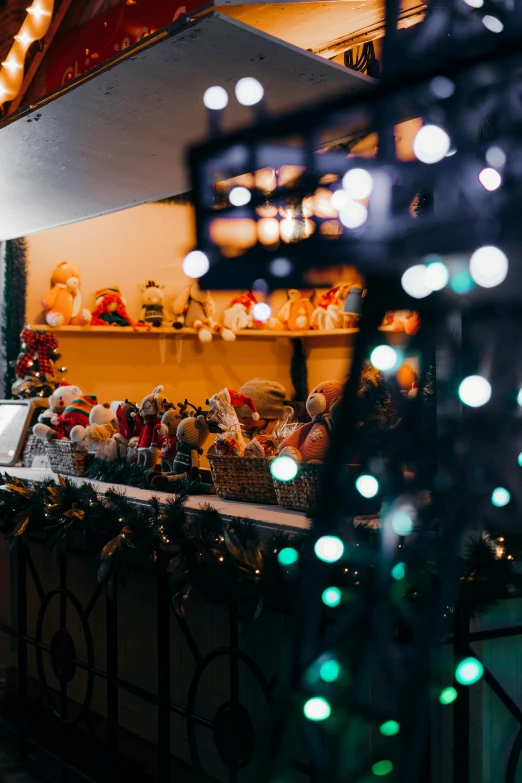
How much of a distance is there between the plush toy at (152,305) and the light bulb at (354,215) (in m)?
3.12

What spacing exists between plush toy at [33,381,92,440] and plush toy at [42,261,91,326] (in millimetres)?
909

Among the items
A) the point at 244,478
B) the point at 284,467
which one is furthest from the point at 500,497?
the point at 244,478

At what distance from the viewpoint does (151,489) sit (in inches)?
80.7

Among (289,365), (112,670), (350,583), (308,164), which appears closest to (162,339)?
(289,365)

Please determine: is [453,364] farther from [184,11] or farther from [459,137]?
[184,11]

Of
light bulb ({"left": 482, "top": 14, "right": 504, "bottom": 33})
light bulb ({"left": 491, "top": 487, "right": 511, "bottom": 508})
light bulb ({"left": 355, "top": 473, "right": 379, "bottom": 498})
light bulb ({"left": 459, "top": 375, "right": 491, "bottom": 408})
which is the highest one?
light bulb ({"left": 482, "top": 14, "right": 504, "bottom": 33})

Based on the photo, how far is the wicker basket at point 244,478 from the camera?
176 cm

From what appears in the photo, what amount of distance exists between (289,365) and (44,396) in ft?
5.77

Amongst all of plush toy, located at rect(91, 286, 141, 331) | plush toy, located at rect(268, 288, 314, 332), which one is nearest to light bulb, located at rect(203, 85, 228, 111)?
plush toy, located at rect(91, 286, 141, 331)

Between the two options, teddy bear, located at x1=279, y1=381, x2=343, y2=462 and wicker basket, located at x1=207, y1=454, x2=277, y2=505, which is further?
wicker basket, located at x1=207, y1=454, x2=277, y2=505

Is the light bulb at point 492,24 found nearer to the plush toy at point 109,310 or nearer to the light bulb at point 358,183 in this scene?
the light bulb at point 358,183

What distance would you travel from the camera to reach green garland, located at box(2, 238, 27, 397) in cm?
345

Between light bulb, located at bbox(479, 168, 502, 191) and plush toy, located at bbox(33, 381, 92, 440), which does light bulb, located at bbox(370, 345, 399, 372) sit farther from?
plush toy, located at bbox(33, 381, 92, 440)

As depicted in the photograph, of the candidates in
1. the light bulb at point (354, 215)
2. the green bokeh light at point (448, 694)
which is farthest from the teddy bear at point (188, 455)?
the light bulb at point (354, 215)
